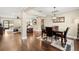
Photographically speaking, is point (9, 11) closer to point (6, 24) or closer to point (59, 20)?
point (6, 24)

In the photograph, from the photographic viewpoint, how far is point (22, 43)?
2518 mm

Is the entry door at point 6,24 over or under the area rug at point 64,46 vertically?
over

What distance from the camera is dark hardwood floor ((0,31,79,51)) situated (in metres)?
2.48

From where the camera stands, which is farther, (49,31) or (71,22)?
(49,31)

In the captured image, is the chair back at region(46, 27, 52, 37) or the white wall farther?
the chair back at region(46, 27, 52, 37)

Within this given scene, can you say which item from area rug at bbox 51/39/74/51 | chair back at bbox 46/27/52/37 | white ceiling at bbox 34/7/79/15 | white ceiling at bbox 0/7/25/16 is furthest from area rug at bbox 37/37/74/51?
white ceiling at bbox 0/7/25/16

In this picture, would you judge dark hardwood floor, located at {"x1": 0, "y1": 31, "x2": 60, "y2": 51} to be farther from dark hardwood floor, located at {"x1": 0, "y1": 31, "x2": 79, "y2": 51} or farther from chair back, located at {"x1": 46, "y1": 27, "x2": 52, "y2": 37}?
chair back, located at {"x1": 46, "y1": 27, "x2": 52, "y2": 37}

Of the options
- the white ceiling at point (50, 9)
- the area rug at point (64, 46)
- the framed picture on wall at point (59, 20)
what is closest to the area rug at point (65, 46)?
the area rug at point (64, 46)

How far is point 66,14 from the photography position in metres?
2.44

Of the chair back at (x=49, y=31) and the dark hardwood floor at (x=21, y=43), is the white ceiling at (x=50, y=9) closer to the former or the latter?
the chair back at (x=49, y=31)

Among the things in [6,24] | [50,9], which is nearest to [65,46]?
[50,9]

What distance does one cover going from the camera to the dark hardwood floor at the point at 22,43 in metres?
2.48
